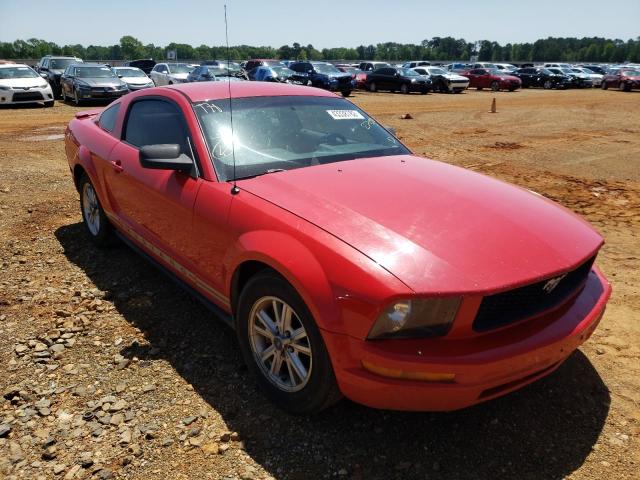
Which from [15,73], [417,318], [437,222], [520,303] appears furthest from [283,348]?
[15,73]

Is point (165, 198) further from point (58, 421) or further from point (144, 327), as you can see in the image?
point (58, 421)

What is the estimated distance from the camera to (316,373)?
2416 mm

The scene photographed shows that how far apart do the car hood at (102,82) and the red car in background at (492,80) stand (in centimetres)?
2319

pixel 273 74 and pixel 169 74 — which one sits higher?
pixel 273 74

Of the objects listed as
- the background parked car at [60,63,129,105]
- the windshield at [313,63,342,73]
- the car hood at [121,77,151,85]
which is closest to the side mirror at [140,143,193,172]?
the background parked car at [60,63,129,105]

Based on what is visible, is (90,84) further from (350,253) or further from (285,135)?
(350,253)

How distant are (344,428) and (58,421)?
4.87 feet

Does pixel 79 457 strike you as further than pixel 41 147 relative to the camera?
No

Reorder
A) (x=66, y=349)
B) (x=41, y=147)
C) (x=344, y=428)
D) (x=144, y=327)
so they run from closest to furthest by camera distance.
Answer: (x=344, y=428) < (x=66, y=349) < (x=144, y=327) < (x=41, y=147)

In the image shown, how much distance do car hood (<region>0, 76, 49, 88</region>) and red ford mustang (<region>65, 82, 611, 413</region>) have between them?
1551 cm

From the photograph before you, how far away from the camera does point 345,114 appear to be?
3.93m

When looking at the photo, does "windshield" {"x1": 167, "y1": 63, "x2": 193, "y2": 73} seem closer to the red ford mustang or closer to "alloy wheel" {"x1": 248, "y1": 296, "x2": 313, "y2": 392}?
the red ford mustang

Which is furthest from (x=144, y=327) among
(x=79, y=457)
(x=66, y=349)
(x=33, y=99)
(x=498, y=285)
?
(x=33, y=99)

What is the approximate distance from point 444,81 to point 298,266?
95.6 feet
